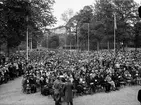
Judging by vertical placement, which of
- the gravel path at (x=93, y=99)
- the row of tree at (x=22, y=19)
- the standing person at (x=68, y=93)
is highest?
the row of tree at (x=22, y=19)

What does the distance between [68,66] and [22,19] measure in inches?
497

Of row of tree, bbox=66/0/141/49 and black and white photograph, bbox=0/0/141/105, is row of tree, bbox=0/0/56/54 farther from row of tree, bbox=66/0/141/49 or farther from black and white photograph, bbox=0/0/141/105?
row of tree, bbox=66/0/141/49

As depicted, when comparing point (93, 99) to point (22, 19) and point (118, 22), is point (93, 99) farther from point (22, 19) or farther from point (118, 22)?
point (118, 22)

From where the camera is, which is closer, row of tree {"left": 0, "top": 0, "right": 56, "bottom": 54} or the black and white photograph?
the black and white photograph

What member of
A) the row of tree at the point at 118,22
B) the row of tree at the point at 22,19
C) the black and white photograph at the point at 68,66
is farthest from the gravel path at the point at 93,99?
the row of tree at the point at 118,22

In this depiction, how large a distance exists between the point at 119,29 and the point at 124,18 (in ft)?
15.3

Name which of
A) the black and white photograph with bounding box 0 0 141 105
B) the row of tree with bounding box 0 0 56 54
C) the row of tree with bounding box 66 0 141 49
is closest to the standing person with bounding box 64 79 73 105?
the black and white photograph with bounding box 0 0 141 105

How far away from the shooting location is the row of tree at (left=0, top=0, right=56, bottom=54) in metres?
29.0

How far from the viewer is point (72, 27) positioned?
3054 inches

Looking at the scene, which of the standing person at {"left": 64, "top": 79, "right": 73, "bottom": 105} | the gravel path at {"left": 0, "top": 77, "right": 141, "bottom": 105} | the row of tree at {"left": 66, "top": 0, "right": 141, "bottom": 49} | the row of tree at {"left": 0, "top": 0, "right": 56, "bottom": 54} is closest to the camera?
the standing person at {"left": 64, "top": 79, "right": 73, "bottom": 105}

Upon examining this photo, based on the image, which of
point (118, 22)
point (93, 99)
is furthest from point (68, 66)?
point (118, 22)

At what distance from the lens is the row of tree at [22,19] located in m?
29.0

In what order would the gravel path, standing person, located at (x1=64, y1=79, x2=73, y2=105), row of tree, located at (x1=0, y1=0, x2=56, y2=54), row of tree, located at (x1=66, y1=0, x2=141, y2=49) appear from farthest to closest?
row of tree, located at (x1=66, y1=0, x2=141, y2=49) → row of tree, located at (x1=0, y1=0, x2=56, y2=54) → the gravel path → standing person, located at (x1=64, y1=79, x2=73, y2=105)

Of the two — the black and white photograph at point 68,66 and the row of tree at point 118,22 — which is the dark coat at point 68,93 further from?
the row of tree at point 118,22
